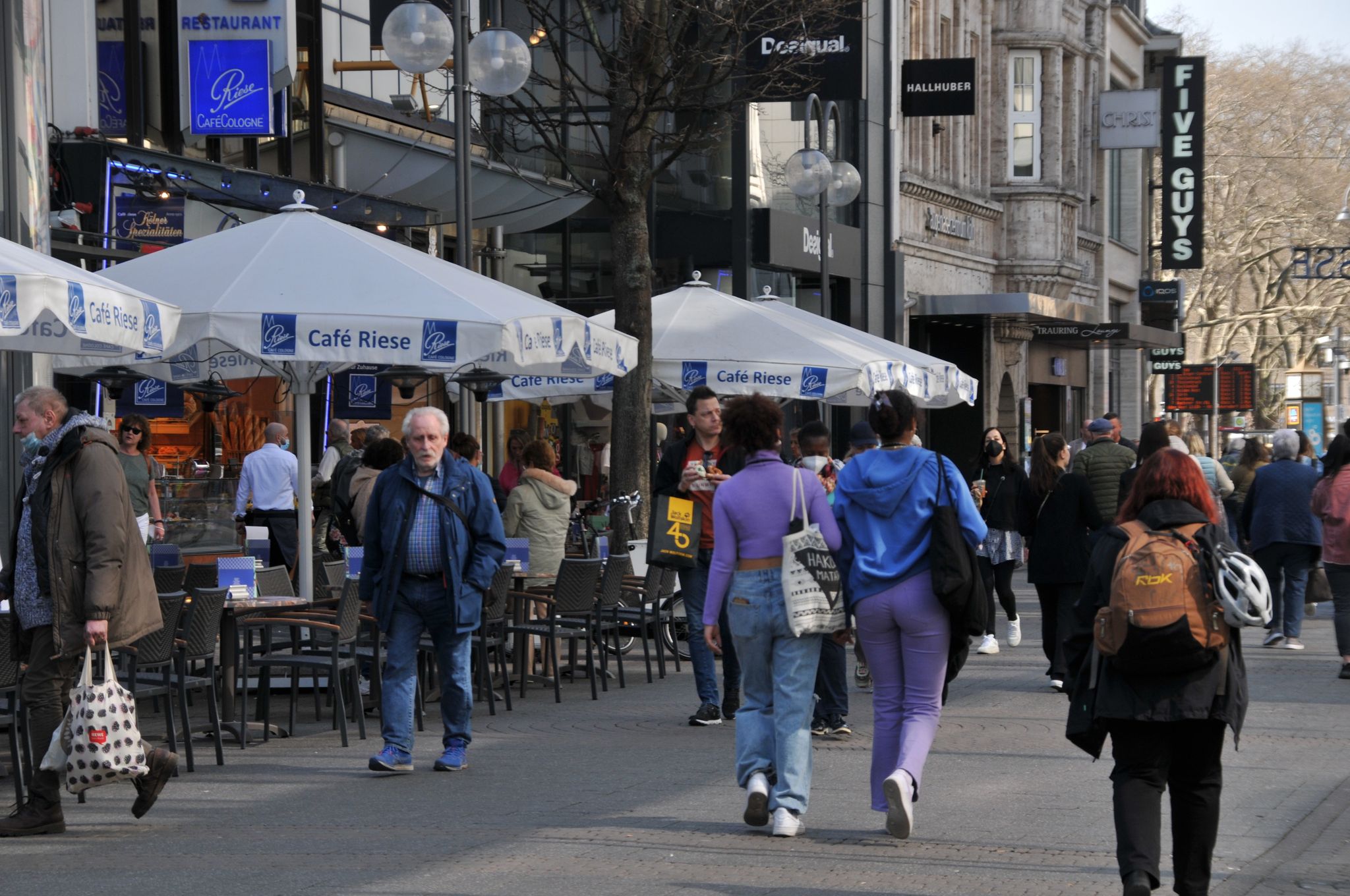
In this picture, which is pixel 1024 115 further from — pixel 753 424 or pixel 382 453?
pixel 753 424

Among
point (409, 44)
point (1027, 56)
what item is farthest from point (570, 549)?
point (1027, 56)

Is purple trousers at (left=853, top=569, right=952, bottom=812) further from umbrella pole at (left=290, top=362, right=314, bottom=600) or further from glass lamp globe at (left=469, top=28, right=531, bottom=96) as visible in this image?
glass lamp globe at (left=469, top=28, right=531, bottom=96)

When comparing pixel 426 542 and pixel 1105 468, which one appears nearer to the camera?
pixel 426 542

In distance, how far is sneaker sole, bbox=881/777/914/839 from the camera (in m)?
7.50

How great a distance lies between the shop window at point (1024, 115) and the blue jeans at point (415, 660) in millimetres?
31555

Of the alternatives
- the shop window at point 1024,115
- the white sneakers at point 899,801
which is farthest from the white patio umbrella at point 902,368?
the shop window at point 1024,115

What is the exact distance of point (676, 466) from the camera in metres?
10.7

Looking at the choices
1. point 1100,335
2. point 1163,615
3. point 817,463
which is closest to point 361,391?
point 817,463

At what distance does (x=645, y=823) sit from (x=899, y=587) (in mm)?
1535

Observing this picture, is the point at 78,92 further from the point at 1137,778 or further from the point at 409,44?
the point at 1137,778

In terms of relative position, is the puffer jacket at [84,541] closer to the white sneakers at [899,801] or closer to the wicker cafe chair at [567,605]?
the white sneakers at [899,801]

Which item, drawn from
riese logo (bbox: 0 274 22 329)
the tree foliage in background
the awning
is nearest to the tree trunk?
riese logo (bbox: 0 274 22 329)

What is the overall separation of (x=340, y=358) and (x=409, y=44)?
3.73 meters

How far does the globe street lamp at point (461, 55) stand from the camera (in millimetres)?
13648
